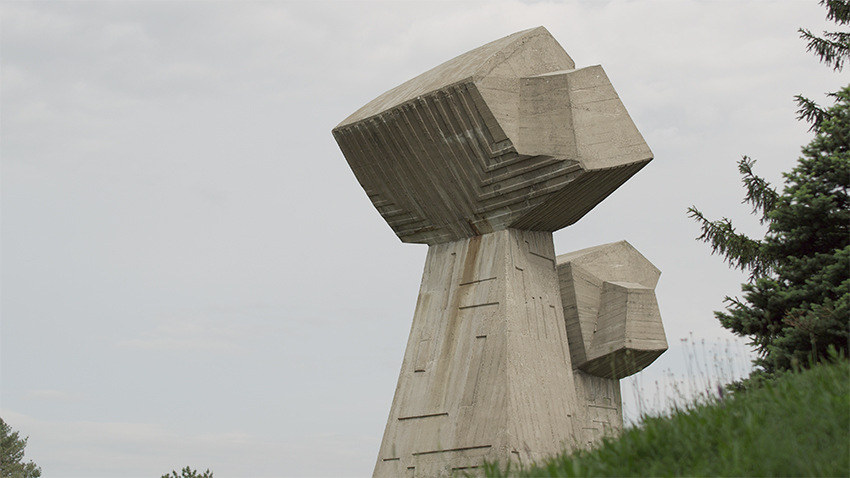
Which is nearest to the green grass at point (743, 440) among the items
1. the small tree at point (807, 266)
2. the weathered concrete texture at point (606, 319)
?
the small tree at point (807, 266)

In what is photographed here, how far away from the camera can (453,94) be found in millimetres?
10102

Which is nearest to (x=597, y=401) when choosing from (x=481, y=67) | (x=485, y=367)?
(x=485, y=367)

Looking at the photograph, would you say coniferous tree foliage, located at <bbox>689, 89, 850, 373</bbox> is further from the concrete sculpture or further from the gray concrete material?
the gray concrete material

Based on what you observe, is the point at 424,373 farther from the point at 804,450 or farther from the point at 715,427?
the point at 804,450

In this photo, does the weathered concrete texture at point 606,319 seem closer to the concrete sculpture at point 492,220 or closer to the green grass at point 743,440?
the concrete sculpture at point 492,220

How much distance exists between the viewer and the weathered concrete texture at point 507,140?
32.5ft

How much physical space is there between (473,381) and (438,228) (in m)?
2.39

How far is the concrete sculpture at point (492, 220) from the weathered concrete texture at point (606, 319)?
0.24 ft

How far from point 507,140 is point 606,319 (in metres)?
3.64

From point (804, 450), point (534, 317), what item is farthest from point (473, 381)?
point (804, 450)

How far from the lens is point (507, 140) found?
32.8 feet

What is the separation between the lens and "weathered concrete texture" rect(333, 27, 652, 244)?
991 centimetres

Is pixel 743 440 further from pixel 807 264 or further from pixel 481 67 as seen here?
pixel 481 67

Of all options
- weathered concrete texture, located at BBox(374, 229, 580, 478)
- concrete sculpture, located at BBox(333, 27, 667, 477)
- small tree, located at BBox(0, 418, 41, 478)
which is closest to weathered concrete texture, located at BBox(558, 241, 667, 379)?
concrete sculpture, located at BBox(333, 27, 667, 477)
